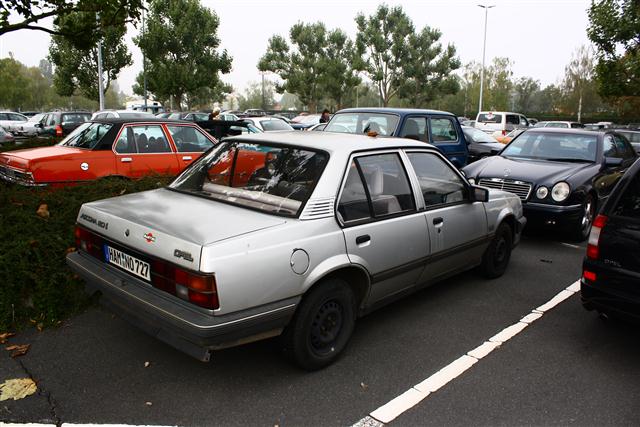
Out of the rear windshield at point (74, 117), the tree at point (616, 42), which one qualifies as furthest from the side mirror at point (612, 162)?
the rear windshield at point (74, 117)

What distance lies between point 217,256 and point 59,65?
35.3 metres

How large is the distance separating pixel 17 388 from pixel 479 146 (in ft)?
45.8

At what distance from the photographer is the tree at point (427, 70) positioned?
141ft

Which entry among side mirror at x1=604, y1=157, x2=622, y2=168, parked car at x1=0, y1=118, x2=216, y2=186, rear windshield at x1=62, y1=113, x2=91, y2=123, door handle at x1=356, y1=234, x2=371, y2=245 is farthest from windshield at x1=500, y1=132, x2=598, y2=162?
rear windshield at x1=62, y1=113, x2=91, y2=123

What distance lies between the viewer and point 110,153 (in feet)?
25.1

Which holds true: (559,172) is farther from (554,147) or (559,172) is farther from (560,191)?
(554,147)

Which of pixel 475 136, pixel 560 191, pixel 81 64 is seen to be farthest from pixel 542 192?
pixel 81 64

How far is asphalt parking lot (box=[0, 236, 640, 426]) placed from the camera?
303 centimetres

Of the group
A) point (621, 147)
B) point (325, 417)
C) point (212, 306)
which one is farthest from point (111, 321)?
point (621, 147)

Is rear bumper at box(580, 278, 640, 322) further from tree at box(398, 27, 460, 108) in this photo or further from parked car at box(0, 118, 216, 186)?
tree at box(398, 27, 460, 108)

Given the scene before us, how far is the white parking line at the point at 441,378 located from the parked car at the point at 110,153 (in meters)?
5.38

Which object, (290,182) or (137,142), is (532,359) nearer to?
(290,182)

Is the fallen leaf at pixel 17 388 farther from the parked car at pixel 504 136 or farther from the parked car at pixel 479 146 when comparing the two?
the parked car at pixel 504 136

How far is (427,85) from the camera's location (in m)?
44.3
